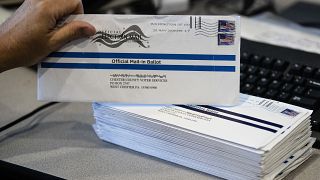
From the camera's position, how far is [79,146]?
0.76 meters

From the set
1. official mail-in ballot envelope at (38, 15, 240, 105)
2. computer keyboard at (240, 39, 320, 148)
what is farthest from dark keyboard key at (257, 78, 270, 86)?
official mail-in ballot envelope at (38, 15, 240, 105)

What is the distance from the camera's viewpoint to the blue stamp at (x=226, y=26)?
2.34 feet

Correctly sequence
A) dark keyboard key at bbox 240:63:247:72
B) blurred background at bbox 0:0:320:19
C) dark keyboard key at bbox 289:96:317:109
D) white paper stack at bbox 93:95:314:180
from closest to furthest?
1. white paper stack at bbox 93:95:314:180
2. dark keyboard key at bbox 289:96:317:109
3. dark keyboard key at bbox 240:63:247:72
4. blurred background at bbox 0:0:320:19

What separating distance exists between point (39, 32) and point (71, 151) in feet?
0.56

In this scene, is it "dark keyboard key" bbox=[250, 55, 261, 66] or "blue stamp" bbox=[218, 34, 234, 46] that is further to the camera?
"dark keyboard key" bbox=[250, 55, 261, 66]

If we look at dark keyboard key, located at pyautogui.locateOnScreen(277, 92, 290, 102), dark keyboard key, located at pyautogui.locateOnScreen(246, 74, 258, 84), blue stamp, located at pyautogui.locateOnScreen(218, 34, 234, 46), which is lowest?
dark keyboard key, located at pyautogui.locateOnScreen(277, 92, 290, 102)

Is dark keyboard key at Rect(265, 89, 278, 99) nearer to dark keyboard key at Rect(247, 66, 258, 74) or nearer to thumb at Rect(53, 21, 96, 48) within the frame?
dark keyboard key at Rect(247, 66, 258, 74)

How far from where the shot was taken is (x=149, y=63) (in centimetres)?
73

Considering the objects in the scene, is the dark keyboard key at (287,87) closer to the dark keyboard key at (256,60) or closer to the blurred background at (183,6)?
the dark keyboard key at (256,60)

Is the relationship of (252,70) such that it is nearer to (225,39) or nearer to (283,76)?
(283,76)

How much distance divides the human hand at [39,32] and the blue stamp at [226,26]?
0.56 ft

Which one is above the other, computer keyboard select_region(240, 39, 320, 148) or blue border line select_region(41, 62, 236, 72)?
blue border line select_region(41, 62, 236, 72)

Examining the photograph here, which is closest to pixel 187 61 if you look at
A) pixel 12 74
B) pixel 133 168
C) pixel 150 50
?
pixel 150 50

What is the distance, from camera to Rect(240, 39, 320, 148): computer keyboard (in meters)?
0.78
